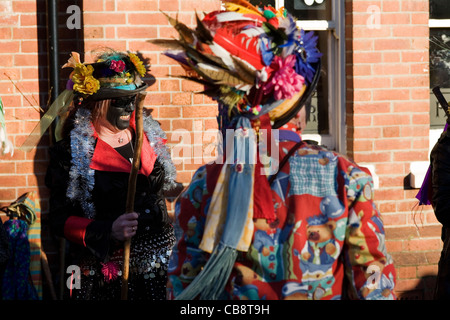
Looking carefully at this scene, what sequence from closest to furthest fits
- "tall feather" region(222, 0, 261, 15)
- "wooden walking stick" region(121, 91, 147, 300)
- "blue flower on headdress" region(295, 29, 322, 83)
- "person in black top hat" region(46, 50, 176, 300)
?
"blue flower on headdress" region(295, 29, 322, 83) → "tall feather" region(222, 0, 261, 15) → "wooden walking stick" region(121, 91, 147, 300) → "person in black top hat" region(46, 50, 176, 300)

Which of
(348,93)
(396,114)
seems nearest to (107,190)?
(348,93)

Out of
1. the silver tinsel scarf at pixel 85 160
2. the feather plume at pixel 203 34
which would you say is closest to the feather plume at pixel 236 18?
the feather plume at pixel 203 34

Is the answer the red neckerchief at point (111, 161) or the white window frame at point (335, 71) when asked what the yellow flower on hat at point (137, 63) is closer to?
the red neckerchief at point (111, 161)

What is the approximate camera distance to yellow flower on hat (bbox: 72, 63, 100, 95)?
13.5 feet

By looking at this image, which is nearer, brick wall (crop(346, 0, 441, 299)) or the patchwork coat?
the patchwork coat

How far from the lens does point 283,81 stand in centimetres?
257

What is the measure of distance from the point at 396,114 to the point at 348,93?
0.42 m

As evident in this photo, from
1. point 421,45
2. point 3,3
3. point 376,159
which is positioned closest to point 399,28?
point 421,45

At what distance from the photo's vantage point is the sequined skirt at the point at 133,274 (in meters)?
4.00

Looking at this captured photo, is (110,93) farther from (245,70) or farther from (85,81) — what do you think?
(245,70)

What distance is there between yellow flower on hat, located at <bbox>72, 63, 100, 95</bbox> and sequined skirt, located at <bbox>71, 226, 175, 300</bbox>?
935 millimetres

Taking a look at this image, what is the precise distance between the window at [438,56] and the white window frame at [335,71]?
32.1 inches

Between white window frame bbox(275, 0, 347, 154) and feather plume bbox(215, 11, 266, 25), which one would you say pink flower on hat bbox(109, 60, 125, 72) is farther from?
white window frame bbox(275, 0, 347, 154)

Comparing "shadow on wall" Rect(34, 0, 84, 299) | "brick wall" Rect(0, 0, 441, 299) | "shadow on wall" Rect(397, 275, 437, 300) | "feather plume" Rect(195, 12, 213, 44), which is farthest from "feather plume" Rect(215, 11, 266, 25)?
"shadow on wall" Rect(397, 275, 437, 300)
